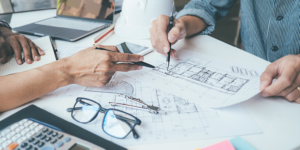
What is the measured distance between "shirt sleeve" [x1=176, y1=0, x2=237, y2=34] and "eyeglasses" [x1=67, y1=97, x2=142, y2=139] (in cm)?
65

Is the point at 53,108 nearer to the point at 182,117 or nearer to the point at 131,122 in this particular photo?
the point at 131,122

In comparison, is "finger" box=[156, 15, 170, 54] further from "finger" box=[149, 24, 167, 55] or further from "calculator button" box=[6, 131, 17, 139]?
"calculator button" box=[6, 131, 17, 139]

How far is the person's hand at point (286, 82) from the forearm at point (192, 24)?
42cm

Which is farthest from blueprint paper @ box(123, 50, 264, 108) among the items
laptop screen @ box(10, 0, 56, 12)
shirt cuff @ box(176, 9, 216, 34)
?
laptop screen @ box(10, 0, 56, 12)

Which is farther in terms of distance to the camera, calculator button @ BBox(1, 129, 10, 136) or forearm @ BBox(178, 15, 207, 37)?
forearm @ BBox(178, 15, 207, 37)

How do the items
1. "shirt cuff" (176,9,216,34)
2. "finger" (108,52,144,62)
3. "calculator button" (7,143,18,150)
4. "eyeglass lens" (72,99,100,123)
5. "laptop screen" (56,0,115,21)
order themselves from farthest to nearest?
1. "laptop screen" (56,0,115,21)
2. "shirt cuff" (176,9,216,34)
3. "finger" (108,52,144,62)
4. "eyeglass lens" (72,99,100,123)
5. "calculator button" (7,143,18,150)

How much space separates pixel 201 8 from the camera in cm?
96

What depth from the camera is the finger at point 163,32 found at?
67 centimetres

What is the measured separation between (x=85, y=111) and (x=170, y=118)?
21 centimetres

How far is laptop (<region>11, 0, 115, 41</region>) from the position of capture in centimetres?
94

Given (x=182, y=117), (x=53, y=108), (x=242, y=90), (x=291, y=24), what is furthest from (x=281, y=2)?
(x=53, y=108)

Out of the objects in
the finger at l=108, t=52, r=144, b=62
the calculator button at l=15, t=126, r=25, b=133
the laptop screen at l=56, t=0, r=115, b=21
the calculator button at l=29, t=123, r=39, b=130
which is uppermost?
the laptop screen at l=56, t=0, r=115, b=21

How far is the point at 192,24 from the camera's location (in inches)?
34.6

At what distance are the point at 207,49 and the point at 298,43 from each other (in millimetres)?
359
